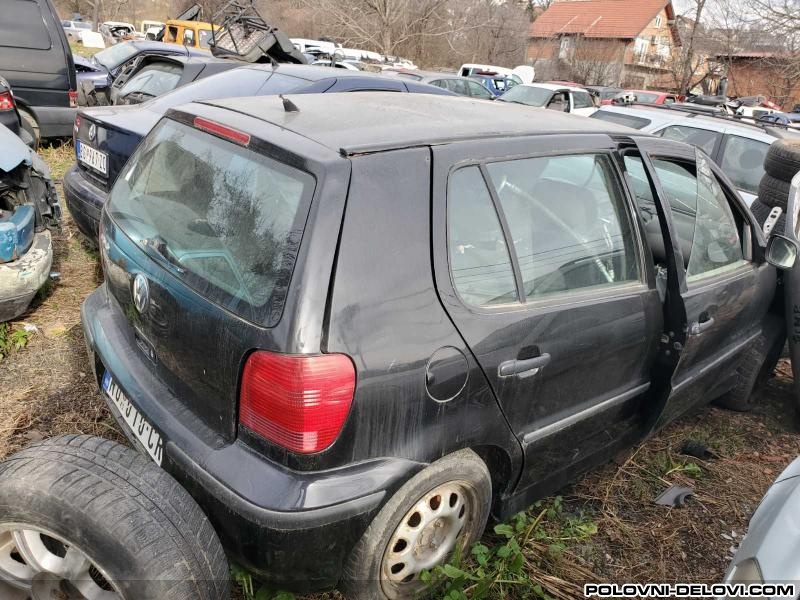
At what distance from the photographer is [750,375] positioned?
3.77m

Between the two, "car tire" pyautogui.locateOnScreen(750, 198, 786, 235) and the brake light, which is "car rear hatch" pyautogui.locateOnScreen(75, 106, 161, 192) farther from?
"car tire" pyautogui.locateOnScreen(750, 198, 786, 235)

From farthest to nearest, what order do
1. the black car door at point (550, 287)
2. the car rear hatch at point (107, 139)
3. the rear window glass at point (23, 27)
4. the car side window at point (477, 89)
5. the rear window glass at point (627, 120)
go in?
the car side window at point (477, 89) → the rear window glass at point (627, 120) → the rear window glass at point (23, 27) → the car rear hatch at point (107, 139) → the black car door at point (550, 287)

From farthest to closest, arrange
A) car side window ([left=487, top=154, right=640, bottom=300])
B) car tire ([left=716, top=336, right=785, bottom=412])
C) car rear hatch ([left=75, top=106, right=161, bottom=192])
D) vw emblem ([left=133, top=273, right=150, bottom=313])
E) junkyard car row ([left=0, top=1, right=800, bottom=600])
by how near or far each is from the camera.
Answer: car rear hatch ([left=75, top=106, right=161, bottom=192]) → car tire ([left=716, top=336, right=785, bottom=412]) → car side window ([left=487, top=154, right=640, bottom=300]) → vw emblem ([left=133, top=273, right=150, bottom=313]) → junkyard car row ([left=0, top=1, right=800, bottom=600])

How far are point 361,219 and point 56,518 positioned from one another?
1.19 metres

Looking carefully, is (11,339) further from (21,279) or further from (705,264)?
(705,264)

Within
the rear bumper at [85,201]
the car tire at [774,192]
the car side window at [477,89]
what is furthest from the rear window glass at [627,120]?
the car side window at [477,89]

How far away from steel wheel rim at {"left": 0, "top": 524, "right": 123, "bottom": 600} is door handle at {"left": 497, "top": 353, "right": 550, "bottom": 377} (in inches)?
52.7

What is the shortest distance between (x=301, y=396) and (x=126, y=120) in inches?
129

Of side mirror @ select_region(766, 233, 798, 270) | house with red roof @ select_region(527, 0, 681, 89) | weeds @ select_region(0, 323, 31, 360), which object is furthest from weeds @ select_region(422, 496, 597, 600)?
house with red roof @ select_region(527, 0, 681, 89)

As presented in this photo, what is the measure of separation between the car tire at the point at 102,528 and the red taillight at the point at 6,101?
5171mm

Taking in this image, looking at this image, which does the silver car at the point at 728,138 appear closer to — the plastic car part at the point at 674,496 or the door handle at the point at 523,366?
the plastic car part at the point at 674,496

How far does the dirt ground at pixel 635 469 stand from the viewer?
2650 mm

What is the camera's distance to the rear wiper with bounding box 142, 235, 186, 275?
2.07m

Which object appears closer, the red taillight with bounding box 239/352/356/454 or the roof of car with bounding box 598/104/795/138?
the red taillight with bounding box 239/352/356/454
